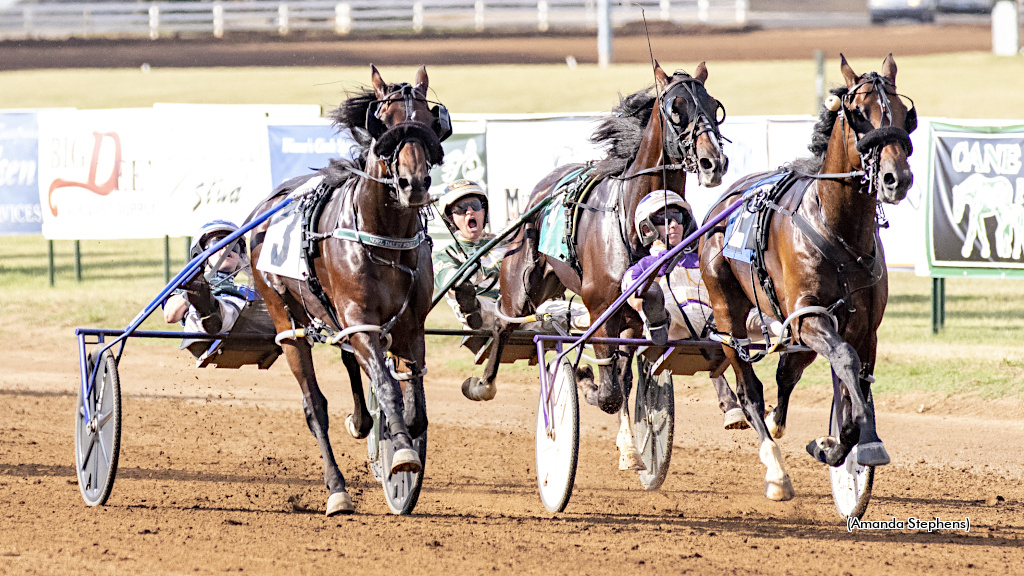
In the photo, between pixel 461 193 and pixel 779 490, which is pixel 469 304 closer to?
pixel 461 193

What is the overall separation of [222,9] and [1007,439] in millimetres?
31852

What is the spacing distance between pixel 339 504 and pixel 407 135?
1792 mm

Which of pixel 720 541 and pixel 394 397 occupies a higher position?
pixel 394 397

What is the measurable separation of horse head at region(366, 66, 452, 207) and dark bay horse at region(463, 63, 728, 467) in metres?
1.18

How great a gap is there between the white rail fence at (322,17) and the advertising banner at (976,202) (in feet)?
87.3

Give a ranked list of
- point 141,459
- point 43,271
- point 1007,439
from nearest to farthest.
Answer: point 141,459
point 1007,439
point 43,271

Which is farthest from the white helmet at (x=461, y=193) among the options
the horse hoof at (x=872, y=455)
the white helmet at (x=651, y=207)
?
the horse hoof at (x=872, y=455)

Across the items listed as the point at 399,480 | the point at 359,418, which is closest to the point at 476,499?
the point at 399,480

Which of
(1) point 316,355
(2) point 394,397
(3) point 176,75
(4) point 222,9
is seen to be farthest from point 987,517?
(4) point 222,9

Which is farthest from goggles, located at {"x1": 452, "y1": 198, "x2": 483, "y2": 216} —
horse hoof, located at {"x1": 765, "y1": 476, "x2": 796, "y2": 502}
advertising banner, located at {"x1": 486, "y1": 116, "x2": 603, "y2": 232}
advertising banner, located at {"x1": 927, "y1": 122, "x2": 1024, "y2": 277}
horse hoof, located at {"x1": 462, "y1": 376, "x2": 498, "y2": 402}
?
advertising banner, located at {"x1": 927, "y1": 122, "x2": 1024, "y2": 277}

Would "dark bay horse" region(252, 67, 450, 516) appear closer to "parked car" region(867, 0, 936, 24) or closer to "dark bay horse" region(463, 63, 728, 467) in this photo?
"dark bay horse" region(463, 63, 728, 467)

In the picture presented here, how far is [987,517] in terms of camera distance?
19.9 ft

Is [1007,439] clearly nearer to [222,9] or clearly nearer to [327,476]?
[327,476]

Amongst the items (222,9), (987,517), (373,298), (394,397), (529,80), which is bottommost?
(987,517)
